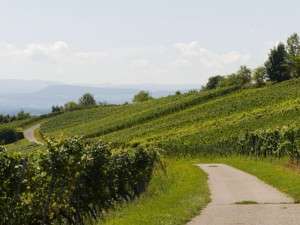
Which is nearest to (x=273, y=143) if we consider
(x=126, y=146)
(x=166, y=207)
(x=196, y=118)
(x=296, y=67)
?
(x=126, y=146)

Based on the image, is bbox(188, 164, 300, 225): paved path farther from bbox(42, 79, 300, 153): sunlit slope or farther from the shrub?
the shrub

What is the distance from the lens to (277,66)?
146750 millimetres

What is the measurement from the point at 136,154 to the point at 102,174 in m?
11.2

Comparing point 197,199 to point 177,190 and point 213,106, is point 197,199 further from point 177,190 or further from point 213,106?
point 213,106

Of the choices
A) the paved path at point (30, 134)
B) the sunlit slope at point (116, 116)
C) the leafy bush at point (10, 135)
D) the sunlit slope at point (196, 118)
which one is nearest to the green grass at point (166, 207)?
the sunlit slope at point (196, 118)

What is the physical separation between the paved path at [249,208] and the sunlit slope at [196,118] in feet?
152

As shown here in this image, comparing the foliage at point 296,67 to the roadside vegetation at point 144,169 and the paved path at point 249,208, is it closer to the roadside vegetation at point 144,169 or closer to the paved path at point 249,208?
the roadside vegetation at point 144,169

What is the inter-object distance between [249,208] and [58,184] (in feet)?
23.6

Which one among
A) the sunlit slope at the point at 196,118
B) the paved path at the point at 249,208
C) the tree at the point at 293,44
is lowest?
the paved path at the point at 249,208

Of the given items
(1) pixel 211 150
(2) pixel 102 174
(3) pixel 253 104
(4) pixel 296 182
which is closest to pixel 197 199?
(2) pixel 102 174

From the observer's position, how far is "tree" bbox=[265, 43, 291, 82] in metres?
146

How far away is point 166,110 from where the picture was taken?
130 m

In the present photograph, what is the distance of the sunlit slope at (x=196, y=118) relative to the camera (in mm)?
87750

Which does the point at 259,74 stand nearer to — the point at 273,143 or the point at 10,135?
the point at 10,135
